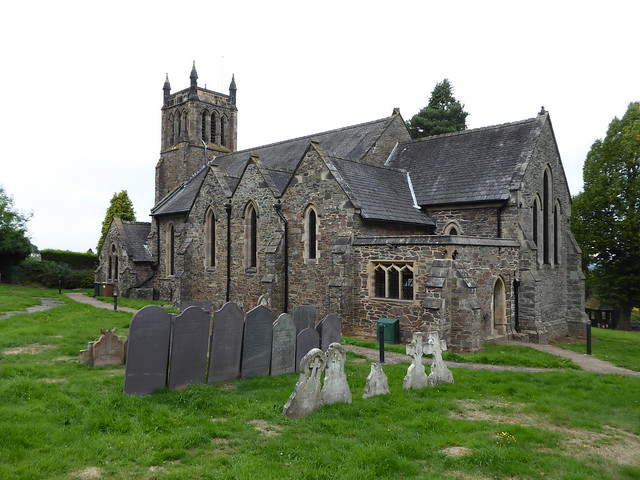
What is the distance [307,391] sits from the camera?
8.57m

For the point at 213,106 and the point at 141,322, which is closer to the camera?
the point at 141,322

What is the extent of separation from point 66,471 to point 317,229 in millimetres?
15005

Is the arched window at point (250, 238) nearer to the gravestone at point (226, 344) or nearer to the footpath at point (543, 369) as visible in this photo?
the footpath at point (543, 369)

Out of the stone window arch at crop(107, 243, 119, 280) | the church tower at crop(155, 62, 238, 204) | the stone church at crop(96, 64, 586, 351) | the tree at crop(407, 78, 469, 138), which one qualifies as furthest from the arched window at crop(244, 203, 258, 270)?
the tree at crop(407, 78, 469, 138)

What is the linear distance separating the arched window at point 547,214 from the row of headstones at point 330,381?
1412 cm

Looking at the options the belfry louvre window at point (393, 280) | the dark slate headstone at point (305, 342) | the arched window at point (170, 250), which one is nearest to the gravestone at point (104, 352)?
the dark slate headstone at point (305, 342)

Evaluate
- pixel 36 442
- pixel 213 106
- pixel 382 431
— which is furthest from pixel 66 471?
pixel 213 106

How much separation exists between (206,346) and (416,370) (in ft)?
14.9

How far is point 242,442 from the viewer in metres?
7.09

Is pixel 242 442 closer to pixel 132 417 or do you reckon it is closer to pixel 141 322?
pixel 132 417

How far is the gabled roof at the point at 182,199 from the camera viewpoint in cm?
3148

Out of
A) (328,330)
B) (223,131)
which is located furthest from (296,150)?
(328,330)

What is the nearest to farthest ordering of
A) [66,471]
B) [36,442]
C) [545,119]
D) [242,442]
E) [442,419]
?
1. [66,471]
2. [36,442]
3. [242,442]
4. [442,419]
5. [545,119]

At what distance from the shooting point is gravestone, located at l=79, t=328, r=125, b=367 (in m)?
11.5
